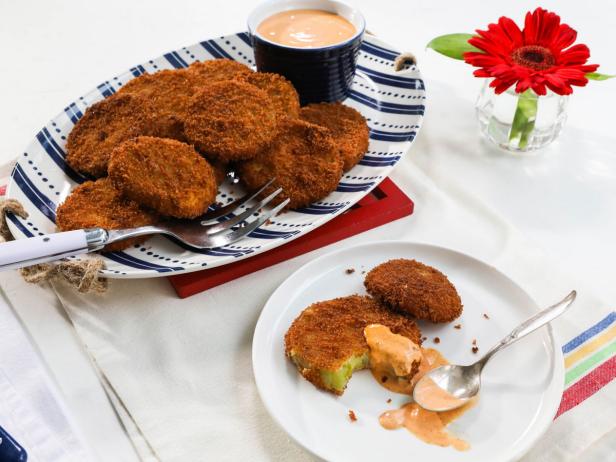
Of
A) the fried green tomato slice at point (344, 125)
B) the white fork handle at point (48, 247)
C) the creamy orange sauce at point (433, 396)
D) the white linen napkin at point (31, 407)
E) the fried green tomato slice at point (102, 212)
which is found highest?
the white fork handle at point (48, 247)

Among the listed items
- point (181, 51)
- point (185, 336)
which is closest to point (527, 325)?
point (185, 336)

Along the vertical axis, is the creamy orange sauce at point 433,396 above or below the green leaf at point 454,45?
below

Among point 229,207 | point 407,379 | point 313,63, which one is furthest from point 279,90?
point 407,379

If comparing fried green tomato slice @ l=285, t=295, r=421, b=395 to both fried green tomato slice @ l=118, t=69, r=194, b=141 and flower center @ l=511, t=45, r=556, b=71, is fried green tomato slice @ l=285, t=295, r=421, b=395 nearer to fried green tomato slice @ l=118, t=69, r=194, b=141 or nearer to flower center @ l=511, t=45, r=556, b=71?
fried green tomato slice @ l=118, t=69, r=194, b=141

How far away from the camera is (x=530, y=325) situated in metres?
1.33

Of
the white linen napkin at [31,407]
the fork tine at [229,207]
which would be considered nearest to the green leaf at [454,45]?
the fork tine at [229,207]

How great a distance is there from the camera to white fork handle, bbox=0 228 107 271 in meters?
1.33

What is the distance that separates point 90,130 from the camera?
1.79 m

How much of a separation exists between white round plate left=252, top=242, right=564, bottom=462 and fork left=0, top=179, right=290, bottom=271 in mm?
217

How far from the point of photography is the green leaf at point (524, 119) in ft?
6.15

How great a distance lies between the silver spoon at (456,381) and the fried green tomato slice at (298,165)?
580mm

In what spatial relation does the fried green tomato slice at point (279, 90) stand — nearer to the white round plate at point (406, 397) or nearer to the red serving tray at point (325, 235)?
the red serving tray at point (325, 235)

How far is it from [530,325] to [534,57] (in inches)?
34.3

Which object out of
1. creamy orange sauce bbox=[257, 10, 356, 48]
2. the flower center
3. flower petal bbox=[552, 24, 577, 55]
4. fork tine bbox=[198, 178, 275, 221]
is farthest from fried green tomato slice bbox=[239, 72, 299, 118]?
flower petal bbox=[552, 24, 577, 55]
